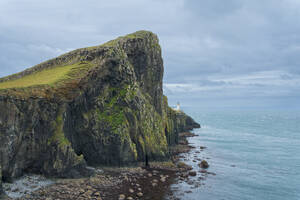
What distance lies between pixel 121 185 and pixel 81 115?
1785 centimetres

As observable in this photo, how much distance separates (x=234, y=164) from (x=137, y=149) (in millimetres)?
29838

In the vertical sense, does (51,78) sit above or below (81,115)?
above

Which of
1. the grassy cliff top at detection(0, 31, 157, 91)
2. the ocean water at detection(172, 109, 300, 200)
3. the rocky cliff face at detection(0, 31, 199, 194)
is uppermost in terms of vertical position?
the grassy cliff top at detection(0, 31, 157, 91)

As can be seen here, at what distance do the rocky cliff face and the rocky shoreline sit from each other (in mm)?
3016

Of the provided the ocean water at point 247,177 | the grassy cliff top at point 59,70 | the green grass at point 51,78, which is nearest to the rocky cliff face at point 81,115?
the green grass at point 51,78

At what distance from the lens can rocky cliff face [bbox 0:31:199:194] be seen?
38.0m

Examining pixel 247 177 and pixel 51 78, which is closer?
pixel 51 78

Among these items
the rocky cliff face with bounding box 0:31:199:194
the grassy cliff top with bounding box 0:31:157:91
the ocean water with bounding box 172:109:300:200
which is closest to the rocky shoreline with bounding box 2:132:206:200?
the rocky cliff face with bounding box 0:31:199:194

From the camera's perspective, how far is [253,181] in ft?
170

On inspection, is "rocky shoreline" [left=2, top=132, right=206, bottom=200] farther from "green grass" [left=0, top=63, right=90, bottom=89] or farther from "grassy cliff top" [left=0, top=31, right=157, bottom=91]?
"grassy cliff top" [left=0, top=31, right=157, bottom=91]

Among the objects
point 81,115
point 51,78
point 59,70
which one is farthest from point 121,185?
point 59,70

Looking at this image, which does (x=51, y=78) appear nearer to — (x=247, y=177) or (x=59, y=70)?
(x=59, y=70)

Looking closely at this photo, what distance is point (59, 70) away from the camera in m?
56.1

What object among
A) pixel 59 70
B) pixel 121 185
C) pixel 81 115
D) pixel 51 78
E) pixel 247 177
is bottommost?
pixel 247 177
